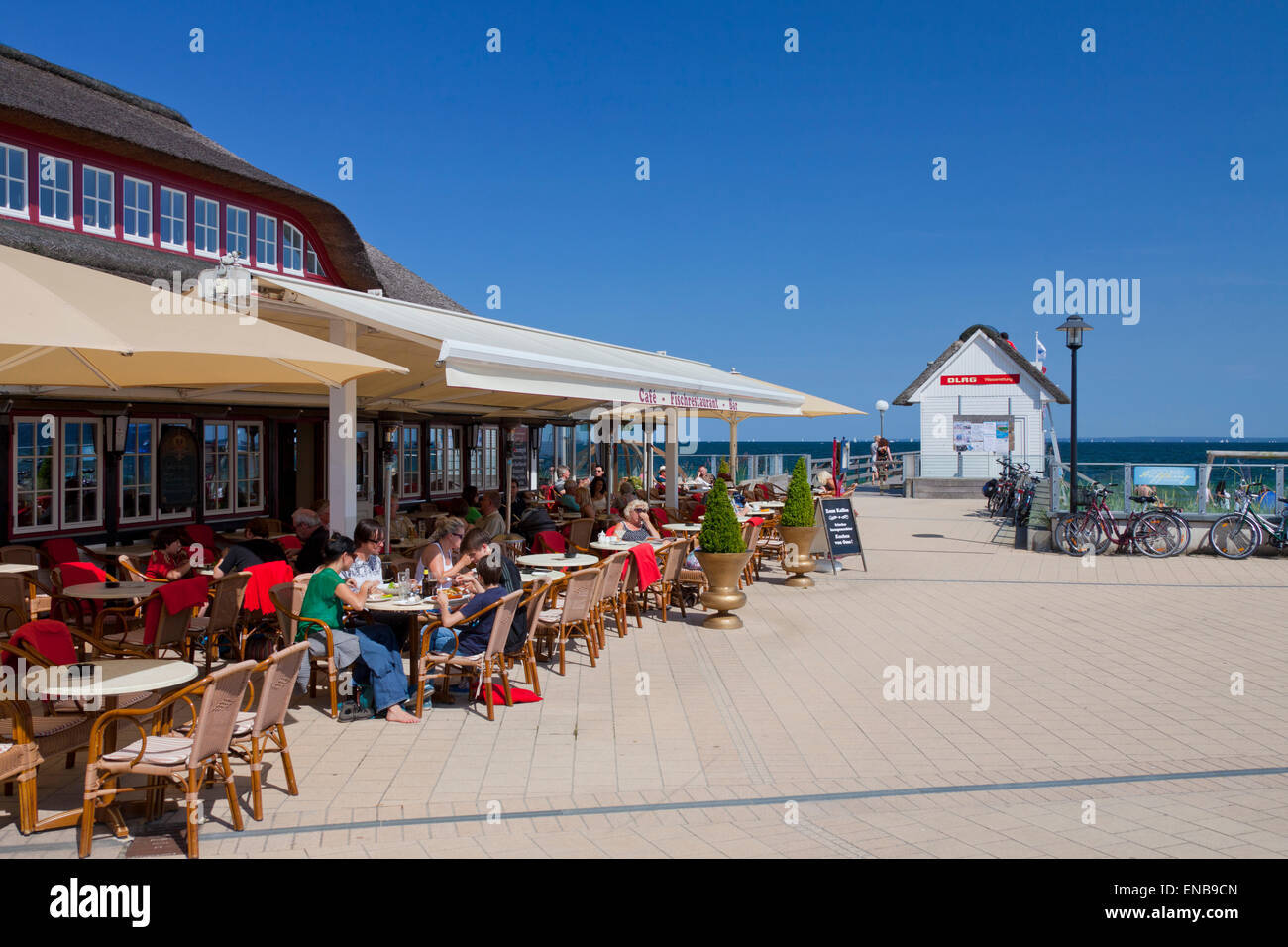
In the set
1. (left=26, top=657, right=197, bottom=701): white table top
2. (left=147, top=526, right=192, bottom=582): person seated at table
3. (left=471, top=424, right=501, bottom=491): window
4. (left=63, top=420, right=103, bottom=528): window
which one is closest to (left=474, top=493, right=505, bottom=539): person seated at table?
(left=147, top=526, right=192, bottom=582): person seated at table

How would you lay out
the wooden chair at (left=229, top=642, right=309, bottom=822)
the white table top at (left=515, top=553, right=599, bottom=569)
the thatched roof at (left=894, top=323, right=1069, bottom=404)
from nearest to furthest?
the wooden chair at (left=229, top=642, right=309, bottom=822) < the white table top at (left=515, top=553, right=599, bottom=569) < the thatched roof at (left=894, top=323, right=1069, bottom=404)

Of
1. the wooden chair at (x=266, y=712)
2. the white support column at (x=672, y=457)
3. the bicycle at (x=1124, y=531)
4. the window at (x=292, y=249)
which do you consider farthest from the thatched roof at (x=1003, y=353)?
the wooden chair at (x=266, y=712)

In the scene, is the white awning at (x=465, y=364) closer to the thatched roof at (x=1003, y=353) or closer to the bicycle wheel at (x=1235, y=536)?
the bicycle wheel at (x=1235, y=536)

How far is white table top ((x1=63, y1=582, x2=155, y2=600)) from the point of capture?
259 inches

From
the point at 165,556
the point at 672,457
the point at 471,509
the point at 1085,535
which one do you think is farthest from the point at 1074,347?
the point at 165,556

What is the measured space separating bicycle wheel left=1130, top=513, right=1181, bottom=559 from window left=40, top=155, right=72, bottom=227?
16984 mm

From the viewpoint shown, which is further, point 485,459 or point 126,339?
point 485,459

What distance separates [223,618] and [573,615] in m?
2.54

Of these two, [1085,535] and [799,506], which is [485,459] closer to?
[799,506]

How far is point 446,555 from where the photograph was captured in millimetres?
7785

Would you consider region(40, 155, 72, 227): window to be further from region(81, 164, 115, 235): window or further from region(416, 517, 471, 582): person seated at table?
region(416, 517, 471, 582): person seated at table

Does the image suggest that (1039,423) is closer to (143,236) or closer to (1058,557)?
(1058,557)

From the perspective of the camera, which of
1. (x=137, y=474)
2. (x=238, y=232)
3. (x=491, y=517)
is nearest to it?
(x=491, y=517)
